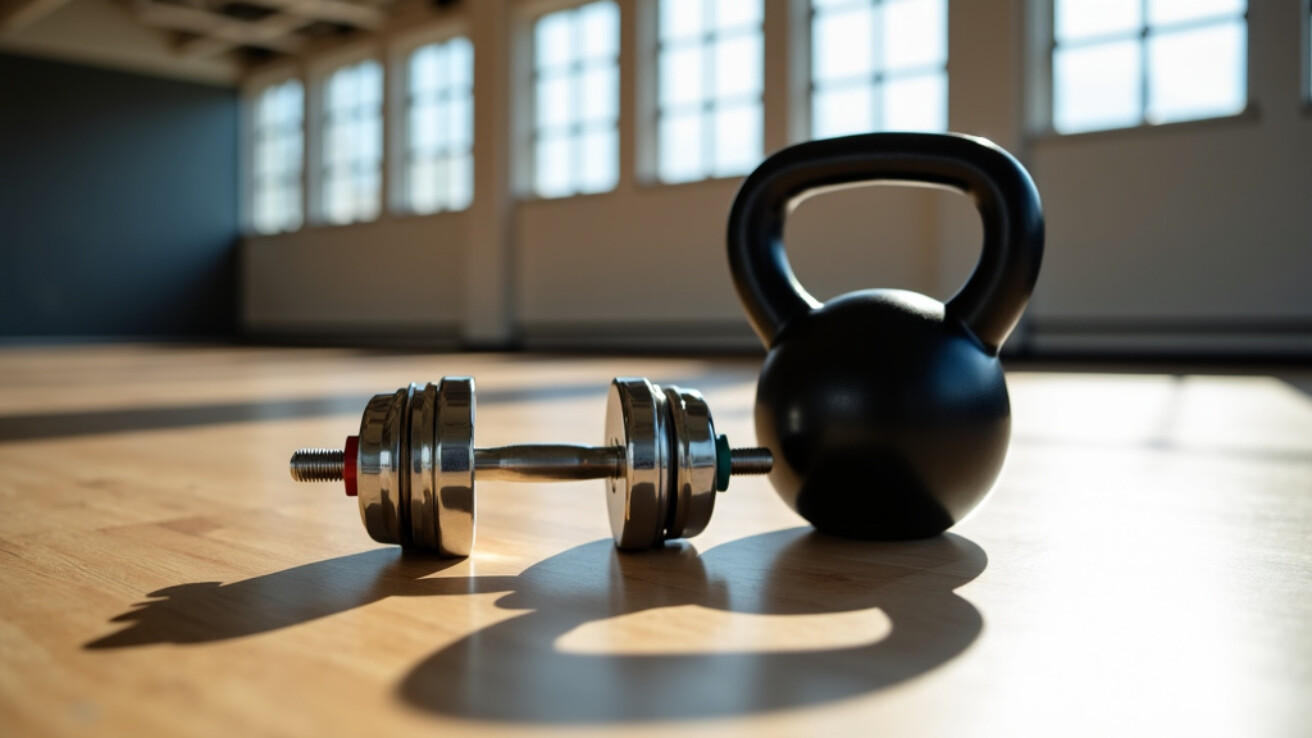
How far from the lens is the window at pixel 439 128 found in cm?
1105

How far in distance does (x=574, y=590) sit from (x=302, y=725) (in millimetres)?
353

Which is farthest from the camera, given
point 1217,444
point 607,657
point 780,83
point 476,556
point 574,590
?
point 780,83

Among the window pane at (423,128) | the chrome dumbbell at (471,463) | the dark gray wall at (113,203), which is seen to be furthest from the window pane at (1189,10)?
the dark gray wall at (113,203)

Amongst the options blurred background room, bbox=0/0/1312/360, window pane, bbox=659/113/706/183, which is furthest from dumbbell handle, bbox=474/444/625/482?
window pane, bbox=659/113/706/183

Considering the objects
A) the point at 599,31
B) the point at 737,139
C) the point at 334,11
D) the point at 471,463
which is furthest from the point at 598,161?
the point at 471,463

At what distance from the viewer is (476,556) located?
1047 mm

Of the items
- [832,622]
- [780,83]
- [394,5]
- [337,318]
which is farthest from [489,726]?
[337,318]

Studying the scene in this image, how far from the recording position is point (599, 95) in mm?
9680

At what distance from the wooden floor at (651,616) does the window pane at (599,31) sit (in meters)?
8.40

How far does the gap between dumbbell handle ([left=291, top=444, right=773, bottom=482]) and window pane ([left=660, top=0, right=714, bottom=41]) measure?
27.8 feet

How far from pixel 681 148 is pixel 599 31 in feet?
4.74

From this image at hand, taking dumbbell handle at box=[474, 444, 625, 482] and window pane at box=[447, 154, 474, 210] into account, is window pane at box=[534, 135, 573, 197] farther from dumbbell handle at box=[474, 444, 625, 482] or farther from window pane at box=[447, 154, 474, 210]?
dumbbell handle at box=[474, 444, 625, 482]

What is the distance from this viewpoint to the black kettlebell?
103 centimetres

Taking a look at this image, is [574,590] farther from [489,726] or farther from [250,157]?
[250,157]
